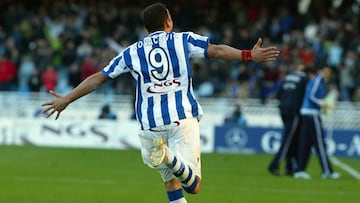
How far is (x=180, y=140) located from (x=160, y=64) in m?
0.79

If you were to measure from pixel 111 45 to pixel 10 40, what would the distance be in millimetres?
3458

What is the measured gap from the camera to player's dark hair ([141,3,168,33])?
9344 mm

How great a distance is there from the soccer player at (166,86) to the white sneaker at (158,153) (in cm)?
17

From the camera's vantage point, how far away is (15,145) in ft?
80.4

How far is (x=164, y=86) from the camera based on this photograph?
938 centimetres

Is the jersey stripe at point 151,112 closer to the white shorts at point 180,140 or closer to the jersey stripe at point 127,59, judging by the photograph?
the white shorts at point 180,140

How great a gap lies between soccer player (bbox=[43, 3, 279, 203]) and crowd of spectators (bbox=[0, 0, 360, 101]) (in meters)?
16.7

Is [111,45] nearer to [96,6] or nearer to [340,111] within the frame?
[96,6]

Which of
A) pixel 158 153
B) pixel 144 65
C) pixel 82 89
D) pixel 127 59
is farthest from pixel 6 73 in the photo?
pixel 158 153

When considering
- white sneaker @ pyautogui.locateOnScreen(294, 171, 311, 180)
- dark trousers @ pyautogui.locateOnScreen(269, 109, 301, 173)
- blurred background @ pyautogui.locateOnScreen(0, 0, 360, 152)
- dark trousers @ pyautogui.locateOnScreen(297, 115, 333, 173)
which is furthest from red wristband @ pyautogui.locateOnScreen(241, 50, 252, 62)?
blurred background @ pyautogui.locateOnScreen(0, 0, 360, 152)

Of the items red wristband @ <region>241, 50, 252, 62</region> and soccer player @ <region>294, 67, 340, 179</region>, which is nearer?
red wristband @ <region>241, 50, 252, 62</region>

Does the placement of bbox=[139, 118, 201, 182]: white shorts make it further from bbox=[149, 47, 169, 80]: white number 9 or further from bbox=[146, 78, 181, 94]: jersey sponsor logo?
bbox=[149, 47, 169, 80]: white number 9

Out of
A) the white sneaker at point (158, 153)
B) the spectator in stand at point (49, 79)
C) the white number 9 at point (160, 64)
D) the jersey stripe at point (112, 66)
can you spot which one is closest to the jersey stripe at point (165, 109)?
the white number 9 at point (160, 64)

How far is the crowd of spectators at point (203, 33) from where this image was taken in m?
26.6
